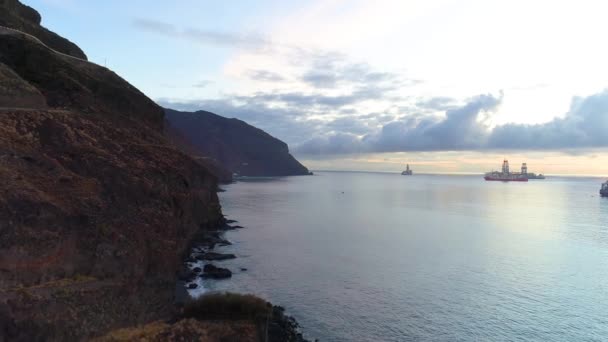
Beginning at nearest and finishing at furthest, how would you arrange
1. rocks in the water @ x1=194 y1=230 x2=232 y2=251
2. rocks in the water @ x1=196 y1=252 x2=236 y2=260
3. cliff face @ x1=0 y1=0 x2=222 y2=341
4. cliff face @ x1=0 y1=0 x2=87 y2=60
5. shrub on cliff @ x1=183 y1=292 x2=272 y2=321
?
cliff face @ x1=0 y1=0 x2=222 y2=341
shrub on cliff @ x1=183 y1=292 x2=272 y2=321
cliff face @ x1=0 y1=0 x2=87 y2=60
rocks in the water @ x1=196 y1=252 x2=236 y2=260
rocks in the water @ x1=194 y1=230 x2=232 y2=251

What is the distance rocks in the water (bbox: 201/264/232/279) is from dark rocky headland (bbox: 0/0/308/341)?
1340 cm

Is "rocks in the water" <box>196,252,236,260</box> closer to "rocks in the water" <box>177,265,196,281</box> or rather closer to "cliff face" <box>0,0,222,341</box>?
"rocks in the water" <box>177,265,196,281</box>

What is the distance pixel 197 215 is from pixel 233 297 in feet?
139

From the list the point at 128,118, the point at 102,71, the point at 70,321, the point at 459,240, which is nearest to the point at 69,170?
the point at 70,321

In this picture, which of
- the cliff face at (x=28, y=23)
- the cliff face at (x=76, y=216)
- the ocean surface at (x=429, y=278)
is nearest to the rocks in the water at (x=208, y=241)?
the ocean surface at (x=429, y=278)

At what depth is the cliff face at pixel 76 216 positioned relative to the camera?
19.3 metres

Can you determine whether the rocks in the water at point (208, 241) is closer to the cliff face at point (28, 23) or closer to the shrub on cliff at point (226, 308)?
the shrub on cliff at point (226, 308)

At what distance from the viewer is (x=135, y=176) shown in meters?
29.4

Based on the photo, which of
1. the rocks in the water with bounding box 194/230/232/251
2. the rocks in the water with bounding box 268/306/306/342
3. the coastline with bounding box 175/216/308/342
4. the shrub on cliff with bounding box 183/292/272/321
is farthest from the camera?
the rocks in the water with bounding box 194/230/232/251

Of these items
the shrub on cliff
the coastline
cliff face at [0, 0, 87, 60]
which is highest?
cliff face at [0, 0, 87, 60]

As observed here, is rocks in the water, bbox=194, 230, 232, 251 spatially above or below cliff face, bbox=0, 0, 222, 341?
below

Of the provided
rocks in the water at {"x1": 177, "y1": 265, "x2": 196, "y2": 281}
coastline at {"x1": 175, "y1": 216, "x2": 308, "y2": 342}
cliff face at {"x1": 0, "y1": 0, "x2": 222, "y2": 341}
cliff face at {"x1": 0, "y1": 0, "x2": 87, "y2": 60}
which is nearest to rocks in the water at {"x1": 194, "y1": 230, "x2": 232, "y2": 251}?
coastline at {"x1": 175, "y1": 216, "x2": 308, "y2": 342}

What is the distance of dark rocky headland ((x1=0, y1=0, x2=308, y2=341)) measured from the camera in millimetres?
19391

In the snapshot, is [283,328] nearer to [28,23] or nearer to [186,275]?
[186,275]
